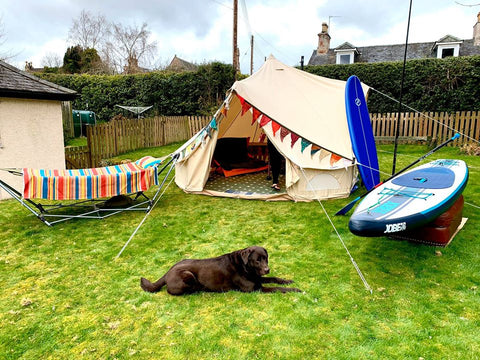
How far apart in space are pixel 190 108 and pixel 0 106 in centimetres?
991

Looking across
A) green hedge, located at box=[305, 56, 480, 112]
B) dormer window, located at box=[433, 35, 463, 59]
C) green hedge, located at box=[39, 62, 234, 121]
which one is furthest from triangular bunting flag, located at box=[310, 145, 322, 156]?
dormer window, located at box=[433, 35, 463, 59]

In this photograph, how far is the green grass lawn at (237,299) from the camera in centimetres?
Answer: 267

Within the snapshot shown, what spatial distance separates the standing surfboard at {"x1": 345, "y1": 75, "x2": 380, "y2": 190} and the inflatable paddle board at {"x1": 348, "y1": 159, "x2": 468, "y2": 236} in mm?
1480

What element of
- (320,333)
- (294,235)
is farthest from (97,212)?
(320,333)

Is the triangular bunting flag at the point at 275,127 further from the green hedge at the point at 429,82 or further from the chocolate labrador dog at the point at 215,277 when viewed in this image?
the green hedge at the point at 429,82

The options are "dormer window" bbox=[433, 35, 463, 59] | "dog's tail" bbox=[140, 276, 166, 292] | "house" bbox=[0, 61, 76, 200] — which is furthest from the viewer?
"dormer window" bbox=[433, 35, 463, 59]

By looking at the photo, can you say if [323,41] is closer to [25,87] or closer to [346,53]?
[346,53]

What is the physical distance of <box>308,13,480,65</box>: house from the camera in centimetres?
1822

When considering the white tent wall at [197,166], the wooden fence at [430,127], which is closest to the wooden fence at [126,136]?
the white tent wall at [197,166]

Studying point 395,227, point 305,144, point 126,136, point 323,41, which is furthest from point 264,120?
point 323,41

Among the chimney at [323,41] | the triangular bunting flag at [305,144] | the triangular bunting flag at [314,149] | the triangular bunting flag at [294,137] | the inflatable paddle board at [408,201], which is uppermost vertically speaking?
the chimney at [323,41]

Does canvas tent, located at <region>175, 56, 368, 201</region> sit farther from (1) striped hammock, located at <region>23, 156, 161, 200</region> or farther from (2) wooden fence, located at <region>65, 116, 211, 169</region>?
(2) wooden fence, located at <region>65, 116, 211, 169</region>

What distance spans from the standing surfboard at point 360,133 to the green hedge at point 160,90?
9.62 m

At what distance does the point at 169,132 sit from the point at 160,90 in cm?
405
